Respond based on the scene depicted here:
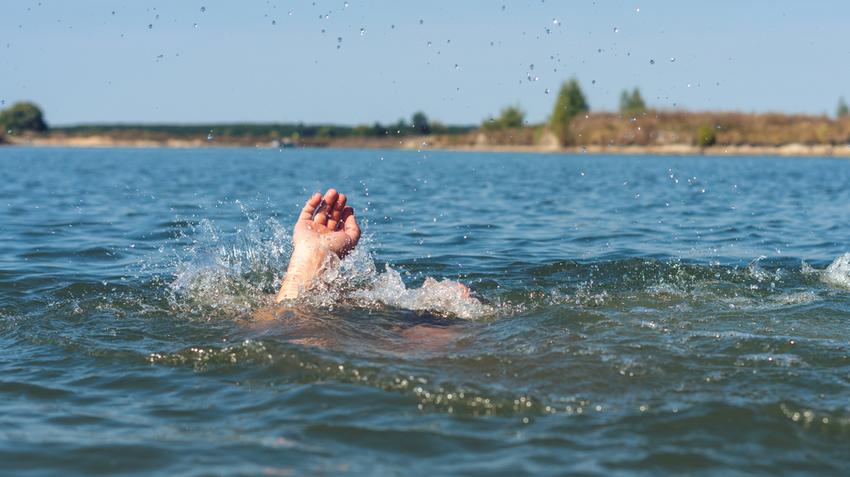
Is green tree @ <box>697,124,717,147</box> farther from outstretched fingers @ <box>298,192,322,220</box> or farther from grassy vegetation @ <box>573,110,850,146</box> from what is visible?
outstretched fingers @ <box>298,192,322,220</box>

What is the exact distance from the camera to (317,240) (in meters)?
7.04

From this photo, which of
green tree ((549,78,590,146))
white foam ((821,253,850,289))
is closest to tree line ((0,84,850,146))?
green tree ((549,78,590,146))

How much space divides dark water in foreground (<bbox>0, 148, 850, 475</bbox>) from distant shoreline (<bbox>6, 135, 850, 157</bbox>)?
106 feet

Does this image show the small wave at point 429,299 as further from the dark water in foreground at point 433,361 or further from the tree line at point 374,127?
the tree line at point 374,127

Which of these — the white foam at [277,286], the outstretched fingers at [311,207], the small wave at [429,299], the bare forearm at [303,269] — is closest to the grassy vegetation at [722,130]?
the white foam at [277,286]

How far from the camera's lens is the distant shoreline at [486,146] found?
201 ft

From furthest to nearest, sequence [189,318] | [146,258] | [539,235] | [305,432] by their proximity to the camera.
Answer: [539,235]
[146,258]
[189,318]
[305,432]

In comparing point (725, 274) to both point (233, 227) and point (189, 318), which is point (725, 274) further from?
point (233, 227)

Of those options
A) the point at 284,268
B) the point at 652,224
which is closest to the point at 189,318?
the point at 284,268

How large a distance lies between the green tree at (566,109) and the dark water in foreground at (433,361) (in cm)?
6891

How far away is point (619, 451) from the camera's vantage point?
4047mm

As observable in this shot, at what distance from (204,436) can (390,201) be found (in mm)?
12714

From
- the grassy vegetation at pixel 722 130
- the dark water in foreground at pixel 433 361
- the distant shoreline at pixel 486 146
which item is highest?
the grassy vegetation at pixel 722 130

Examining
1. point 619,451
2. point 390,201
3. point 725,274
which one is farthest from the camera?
point 390,201
